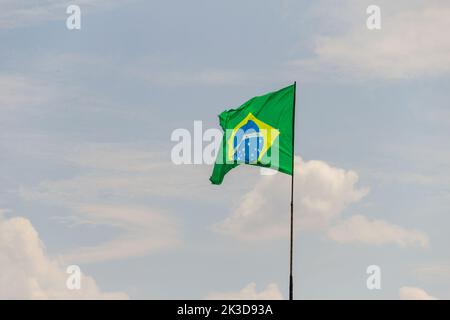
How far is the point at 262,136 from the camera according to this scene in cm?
5219

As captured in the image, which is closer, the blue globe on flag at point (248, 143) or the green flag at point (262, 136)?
the green flag at point (262, 136)

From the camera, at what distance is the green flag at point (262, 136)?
2015 inches

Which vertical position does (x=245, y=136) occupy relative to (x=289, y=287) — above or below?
above

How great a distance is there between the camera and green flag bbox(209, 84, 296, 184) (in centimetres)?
5119

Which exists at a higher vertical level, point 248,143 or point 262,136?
point 262,136

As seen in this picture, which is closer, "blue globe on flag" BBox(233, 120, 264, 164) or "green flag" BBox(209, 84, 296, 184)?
"green flag" BBox(209, 84, 296, 184)
